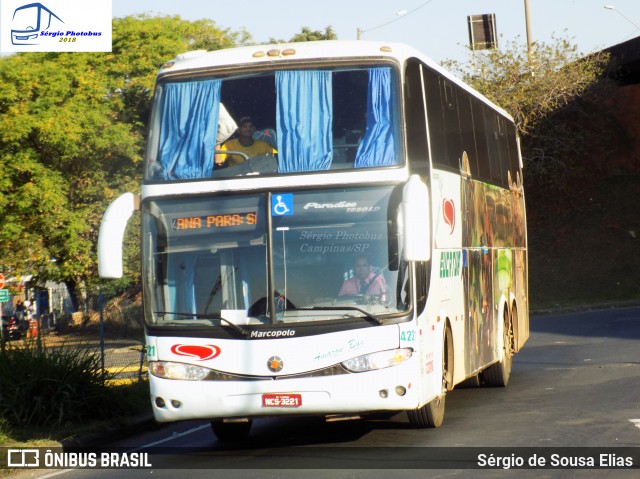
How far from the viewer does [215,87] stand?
11.4 m

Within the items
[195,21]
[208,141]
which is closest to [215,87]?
[208,141]

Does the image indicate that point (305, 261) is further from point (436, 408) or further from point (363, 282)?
point (436, 408)

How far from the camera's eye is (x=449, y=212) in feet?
42.0

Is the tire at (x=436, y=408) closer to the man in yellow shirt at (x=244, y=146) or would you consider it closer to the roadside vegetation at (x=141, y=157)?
the man in yellow shirt at (x=244, y=146)

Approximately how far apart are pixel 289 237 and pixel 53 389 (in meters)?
4.75

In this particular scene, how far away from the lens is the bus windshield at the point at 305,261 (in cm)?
1063

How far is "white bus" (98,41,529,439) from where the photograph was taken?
10.5 metres

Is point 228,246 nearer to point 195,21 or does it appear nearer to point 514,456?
point 514,456

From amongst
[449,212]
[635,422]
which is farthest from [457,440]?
[449,212]

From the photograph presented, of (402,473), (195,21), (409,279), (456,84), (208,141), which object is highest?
(195,21)

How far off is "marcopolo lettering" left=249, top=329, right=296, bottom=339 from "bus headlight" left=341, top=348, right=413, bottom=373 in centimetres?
58

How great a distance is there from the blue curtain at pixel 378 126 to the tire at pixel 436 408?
2.61 m

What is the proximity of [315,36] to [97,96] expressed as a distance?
99.2 feet

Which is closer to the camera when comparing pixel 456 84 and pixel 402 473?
pixel 402 473
